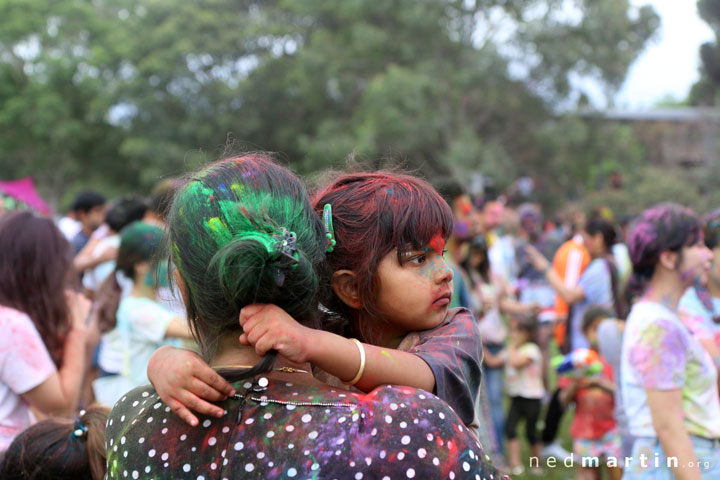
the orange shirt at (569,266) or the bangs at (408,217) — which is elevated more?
the bangs at (408,217)

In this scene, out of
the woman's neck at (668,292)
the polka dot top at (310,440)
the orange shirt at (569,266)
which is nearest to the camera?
the polka dot top at (310,440)

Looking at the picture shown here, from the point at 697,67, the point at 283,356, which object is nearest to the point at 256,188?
the point at 283,356

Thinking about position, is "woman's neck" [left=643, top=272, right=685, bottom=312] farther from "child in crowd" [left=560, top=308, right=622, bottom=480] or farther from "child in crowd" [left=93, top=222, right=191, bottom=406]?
"child in crowd" [left=93, top=222, right=191, bottom=406]

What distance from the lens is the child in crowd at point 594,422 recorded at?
15.9ft

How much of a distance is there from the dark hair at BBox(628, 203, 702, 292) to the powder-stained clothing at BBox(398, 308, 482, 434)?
5.06ft

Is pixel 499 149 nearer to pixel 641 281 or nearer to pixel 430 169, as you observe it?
pixel 430 169

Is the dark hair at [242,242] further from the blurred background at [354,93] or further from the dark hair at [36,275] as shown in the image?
the blurred background at [354,93]

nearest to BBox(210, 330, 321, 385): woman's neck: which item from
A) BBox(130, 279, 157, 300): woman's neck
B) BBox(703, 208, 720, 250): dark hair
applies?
BBox(130, 279, 157, 300): woman's neck

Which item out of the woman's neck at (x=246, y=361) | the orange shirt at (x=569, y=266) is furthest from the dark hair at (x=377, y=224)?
the orange shirt at (x=569, y=266)

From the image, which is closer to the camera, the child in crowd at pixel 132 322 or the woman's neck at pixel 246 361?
the woman's neck at pixel 246 361

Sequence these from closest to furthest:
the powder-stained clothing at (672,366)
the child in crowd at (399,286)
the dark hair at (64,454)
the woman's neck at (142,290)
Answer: the child in crowd at (399,286)
the dark hair at (64,454)
the powder-stained clothing at (672,366)
the woman's neck at (142,290)

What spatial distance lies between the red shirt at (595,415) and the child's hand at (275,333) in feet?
13.3

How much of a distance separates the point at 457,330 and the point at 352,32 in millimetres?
24706

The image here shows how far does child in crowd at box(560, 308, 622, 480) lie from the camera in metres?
4.84
